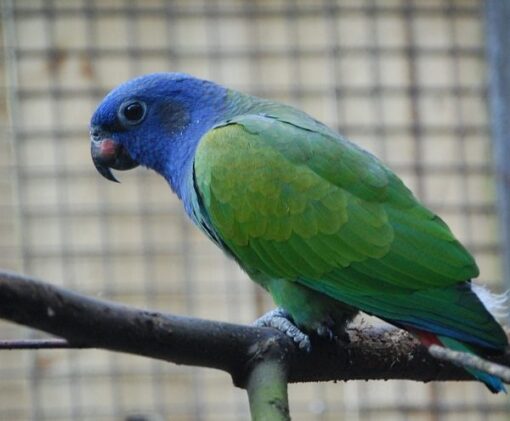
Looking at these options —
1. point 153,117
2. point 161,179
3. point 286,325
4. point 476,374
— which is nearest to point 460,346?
point 476,374

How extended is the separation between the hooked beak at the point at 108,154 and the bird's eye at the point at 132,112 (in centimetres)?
4

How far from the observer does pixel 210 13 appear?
1965mm

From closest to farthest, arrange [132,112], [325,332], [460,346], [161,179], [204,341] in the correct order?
[204,341], [460,346], [325,332], [132,112], [161,179]

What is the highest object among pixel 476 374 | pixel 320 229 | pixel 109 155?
pixel 109 155

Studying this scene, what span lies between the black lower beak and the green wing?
0.75 ft

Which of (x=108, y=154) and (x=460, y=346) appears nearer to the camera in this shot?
(x=460, y=346)

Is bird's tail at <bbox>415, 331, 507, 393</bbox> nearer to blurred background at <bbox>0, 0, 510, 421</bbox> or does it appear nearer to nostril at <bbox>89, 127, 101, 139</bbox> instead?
nostril at <bbox>89, 127, 101, 139</bbox>

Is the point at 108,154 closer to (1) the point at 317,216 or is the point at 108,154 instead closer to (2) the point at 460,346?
(1) the point at 317,216

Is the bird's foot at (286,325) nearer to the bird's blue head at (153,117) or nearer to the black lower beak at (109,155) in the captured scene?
the bird's blue head at (153,117)

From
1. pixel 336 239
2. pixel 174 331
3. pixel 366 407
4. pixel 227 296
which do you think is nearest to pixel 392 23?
pixel 227 296

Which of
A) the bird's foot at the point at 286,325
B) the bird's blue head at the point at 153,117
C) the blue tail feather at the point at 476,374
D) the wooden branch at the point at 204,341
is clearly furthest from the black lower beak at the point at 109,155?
the blue tail feather at the point at 476,374

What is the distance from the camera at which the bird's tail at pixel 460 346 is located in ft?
2.88

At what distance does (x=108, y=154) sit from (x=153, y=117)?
0.09 meters

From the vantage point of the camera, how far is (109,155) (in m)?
1.36
